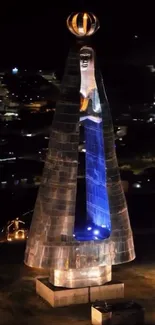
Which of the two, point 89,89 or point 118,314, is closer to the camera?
point 118,314

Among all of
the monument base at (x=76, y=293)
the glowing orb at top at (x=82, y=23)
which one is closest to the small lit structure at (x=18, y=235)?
the monument base at (x=76, y=293)

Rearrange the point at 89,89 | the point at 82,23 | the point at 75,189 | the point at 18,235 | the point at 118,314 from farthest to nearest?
the point at 18,235, the point at 89,89, the point at 75,189, the point at 82,23, the point at 118,314

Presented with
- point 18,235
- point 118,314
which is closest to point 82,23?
point 118,314

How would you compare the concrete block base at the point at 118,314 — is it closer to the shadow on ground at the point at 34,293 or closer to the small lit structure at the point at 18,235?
the shadow on ground at the point at 34,293

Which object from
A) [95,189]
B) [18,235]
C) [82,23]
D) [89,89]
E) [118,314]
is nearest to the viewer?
[118,314]

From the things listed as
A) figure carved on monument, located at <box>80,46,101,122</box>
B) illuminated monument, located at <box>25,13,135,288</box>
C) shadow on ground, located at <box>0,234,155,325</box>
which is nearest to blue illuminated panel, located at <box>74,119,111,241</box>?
illuminated monument, located at <box>25,13,135,288</box>

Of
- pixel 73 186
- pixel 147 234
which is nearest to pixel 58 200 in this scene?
pixel 73 186

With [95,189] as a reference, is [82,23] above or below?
above

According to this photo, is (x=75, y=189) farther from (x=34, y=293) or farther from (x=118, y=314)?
(x=34, y=293)
